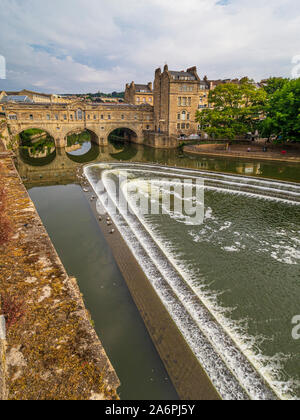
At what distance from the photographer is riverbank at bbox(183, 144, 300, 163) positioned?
134 feet

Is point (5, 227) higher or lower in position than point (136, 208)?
higher

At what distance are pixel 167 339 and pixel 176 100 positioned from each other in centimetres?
5726

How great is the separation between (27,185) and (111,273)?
21640 mm

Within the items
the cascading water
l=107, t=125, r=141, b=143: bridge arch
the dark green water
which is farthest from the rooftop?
the cascading water

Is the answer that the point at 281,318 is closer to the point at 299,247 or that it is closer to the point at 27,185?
the point at 299,247

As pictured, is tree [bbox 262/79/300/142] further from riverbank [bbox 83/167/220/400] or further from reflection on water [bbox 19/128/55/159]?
reflection on water [bbox 19/128/55/159]

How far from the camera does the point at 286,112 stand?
133ft

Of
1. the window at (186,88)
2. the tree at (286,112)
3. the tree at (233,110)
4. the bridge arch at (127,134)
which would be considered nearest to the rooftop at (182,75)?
the window at (186,88)

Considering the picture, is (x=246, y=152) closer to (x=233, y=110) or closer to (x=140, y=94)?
(x=233, y=110)

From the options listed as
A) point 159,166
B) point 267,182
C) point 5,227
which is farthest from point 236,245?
point 159,166

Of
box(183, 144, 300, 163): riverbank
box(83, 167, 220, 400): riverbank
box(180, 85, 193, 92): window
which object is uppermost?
box(180, 85, 193, 92): window

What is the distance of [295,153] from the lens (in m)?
41.6

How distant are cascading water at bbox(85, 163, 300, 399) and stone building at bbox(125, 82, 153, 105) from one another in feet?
226

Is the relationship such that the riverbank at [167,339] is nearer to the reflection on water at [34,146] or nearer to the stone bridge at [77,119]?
the reflection on water at [34,146]
